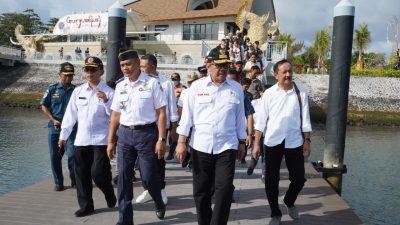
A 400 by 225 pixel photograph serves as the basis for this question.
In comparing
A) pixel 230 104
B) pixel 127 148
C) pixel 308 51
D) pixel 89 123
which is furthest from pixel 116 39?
pixel 308 51

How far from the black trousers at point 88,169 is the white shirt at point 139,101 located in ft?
2.15

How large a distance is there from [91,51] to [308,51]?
89.7 ft

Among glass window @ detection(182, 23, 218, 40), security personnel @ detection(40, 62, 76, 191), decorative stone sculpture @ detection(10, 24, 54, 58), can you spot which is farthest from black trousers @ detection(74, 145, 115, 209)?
decorative stone sculpture @ detection(10, 24, 54, 58)

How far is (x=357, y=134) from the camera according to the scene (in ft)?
68.8

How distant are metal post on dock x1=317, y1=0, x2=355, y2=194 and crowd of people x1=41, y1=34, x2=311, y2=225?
3255mm

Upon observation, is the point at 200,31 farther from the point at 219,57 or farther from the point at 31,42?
the point at 219,57

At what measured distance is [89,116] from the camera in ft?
14.9

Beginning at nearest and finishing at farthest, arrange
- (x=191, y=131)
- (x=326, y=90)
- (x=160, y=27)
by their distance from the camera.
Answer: (x=191, y=131) < (x=326, y=90) < (x=160, y=27)

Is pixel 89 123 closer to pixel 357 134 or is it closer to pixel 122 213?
pixel 122 213

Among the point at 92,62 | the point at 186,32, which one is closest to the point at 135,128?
the point at 92,62

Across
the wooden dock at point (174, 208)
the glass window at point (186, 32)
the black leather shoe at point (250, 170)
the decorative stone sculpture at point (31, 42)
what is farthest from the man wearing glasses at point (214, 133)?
the decorative stone sculpture at point (31, 42)

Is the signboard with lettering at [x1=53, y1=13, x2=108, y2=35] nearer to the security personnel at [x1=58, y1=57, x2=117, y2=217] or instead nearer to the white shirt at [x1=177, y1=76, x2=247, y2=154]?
the security personnel at [x1=58, y1=57, x2=117, y2=217]

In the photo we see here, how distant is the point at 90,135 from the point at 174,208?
1.37 m

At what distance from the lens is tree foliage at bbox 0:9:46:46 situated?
51625 millimetres
